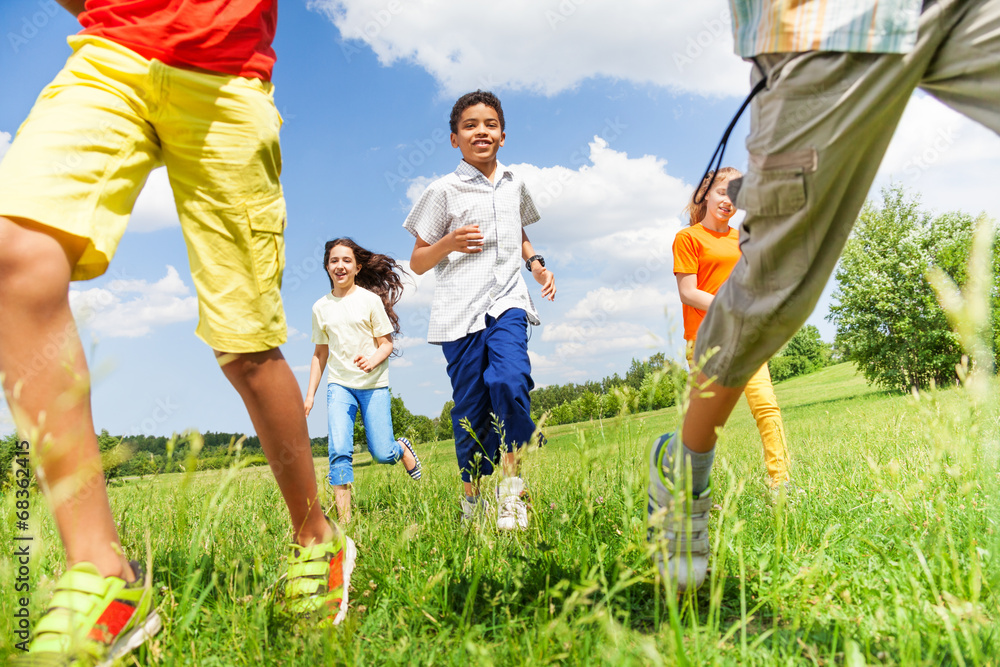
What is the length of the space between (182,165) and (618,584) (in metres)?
1.69

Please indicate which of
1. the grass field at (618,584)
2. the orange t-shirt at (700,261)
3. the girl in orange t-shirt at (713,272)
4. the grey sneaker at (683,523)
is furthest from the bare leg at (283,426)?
the orange t-shirt at (700,261)

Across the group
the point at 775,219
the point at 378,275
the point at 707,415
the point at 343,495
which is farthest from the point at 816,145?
the point at 378,275

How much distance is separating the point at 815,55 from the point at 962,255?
34.3 meters

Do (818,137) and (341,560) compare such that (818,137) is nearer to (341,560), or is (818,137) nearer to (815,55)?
(815,55)

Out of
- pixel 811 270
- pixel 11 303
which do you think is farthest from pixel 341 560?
pixel 811 270

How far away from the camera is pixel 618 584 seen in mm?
1110

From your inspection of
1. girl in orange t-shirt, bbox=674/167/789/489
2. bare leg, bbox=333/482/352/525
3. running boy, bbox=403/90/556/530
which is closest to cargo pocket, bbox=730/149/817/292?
running boy, bbox=403/90/556/530

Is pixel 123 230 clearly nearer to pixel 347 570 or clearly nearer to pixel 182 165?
pixel 182 165

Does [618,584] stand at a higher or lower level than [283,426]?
lower

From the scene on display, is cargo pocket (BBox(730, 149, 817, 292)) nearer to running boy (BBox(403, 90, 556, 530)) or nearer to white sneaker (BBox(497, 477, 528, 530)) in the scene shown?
white sneaker (BBox(497, 477, 528, 530))

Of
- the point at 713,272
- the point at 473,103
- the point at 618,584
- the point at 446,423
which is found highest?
the point at 473,103

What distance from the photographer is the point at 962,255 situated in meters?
28.4

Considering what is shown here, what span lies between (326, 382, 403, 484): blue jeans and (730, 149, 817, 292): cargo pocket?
413cm

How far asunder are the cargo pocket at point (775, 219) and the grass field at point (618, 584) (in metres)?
0.49
